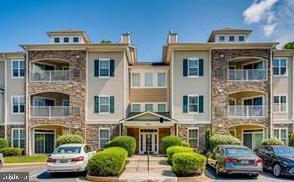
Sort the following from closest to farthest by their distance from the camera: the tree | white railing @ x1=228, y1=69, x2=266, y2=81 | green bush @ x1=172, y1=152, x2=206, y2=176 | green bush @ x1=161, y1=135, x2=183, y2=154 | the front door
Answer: green bush @ x1=172, y1=152, x2=206, y2=176 → green bush @ x1=161, y1=135, x2=183, y2=154 → white railing @ x1=228, y1=69, x2=266, y2=81 → the front door → the tree

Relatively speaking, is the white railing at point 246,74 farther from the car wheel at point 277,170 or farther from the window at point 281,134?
the car wheel at point 277,170

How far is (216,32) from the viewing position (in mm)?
34969

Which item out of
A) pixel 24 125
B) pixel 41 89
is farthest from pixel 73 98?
pixel 24 125

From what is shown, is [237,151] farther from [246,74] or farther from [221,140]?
[246,74]

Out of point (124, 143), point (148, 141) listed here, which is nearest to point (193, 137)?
point (148, 141)

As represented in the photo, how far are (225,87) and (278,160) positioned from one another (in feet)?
45.7

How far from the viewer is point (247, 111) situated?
32.1 m

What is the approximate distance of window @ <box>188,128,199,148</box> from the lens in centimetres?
3195

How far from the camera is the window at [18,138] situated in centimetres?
3269

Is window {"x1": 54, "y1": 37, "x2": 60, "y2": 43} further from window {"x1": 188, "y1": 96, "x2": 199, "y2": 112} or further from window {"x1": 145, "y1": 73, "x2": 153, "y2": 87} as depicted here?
window {"x1": 188, "y1": 96, "x2": 199, "y2": 112}

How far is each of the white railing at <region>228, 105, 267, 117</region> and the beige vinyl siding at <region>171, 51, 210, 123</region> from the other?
2.27 meters

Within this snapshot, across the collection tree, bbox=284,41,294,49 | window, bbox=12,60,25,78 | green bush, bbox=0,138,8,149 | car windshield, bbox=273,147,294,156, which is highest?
tree, bbox=284,41,294,49

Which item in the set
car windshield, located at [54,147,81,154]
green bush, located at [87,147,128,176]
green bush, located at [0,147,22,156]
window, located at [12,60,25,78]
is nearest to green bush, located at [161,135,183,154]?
car windshield, located at [54,147,81,154]

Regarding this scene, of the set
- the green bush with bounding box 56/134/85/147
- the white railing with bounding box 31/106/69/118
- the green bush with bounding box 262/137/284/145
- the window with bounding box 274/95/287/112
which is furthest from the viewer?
the window with bounding box 274/95/287/112
